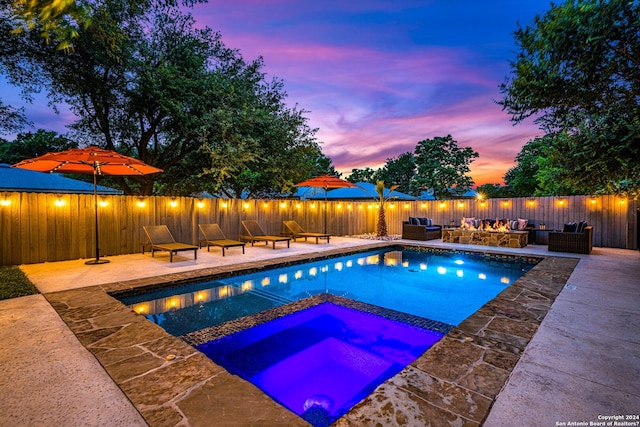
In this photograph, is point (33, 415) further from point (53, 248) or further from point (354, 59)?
point (354, 59)

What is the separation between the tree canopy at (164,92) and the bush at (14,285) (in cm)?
638

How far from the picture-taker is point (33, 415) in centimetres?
189

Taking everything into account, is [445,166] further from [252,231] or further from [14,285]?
[14,285]

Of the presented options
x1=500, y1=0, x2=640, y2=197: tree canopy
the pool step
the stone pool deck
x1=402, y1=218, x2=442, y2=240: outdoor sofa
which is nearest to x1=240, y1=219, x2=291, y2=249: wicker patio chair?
the pool step

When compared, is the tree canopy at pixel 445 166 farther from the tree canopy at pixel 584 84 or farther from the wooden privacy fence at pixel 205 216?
the tree canopy at pixel 584 84

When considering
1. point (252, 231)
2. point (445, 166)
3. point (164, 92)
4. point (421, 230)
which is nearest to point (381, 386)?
point (252, 231)

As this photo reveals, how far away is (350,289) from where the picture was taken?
594 centimetres

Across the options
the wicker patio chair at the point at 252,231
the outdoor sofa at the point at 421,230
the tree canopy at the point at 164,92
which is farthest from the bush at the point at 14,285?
the outdoor sofa at the point at 421,230

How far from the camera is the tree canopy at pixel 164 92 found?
387 inches

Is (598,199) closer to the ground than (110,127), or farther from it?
closer to the ground

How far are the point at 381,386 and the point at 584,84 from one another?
16.2 ft

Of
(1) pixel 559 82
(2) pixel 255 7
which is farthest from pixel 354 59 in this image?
(1) pixel 559 82

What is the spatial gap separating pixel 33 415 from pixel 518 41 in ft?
23.0

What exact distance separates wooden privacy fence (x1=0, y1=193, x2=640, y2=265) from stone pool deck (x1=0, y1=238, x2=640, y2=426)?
148 inches
